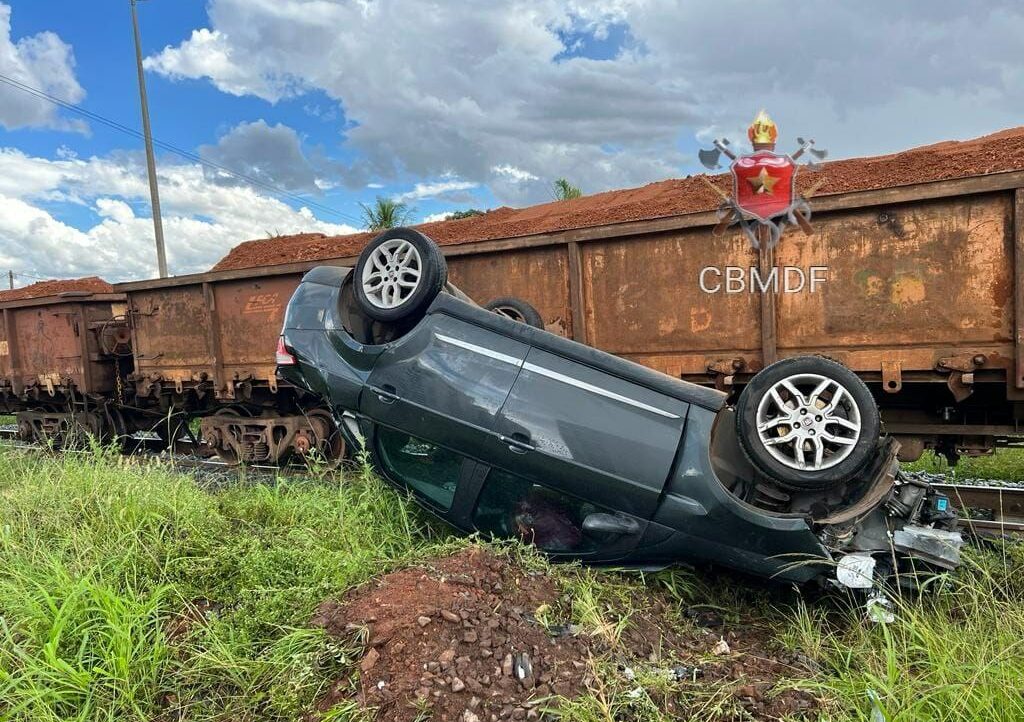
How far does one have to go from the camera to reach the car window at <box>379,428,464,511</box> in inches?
139

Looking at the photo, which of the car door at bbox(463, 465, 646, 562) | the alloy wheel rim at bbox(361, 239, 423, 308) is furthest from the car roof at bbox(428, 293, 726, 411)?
the car door at bbox(463, 465, 646, 562)

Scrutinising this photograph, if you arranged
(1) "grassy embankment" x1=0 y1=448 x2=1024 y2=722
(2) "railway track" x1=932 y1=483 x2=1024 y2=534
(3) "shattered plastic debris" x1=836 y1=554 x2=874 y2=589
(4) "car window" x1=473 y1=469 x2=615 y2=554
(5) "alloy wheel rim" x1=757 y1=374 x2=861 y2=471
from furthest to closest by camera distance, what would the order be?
(2) "railway track" x1=932 y1=483 x2=1024 y2=534 → (5) "alloy wheel rim" x1=757 y1=374 x2=861 y2=471 → (4) "car window" x1=473 y1=469 x2=615 y2=554 → (3) "shattered plastic debris" x1=836 y1=554 x2=874 y2=589 → (1) "grassy embankment" x1=0 y1=448 x2=1024 y2=722

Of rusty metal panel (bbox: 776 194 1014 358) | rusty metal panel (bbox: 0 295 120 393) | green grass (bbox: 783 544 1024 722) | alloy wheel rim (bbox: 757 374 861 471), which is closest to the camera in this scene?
green grass (bbox: 783 544 1024 722)

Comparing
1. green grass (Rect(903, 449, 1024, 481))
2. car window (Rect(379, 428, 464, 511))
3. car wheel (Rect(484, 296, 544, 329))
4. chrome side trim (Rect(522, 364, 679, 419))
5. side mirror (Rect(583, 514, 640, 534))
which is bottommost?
green grass (Rect(903, 449, 1024, 481))

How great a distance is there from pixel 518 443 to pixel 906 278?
366cm

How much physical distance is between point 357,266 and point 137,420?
25.9ft

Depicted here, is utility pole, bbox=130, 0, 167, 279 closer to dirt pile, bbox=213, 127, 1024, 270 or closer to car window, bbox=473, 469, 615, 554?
dirt pile, bbox=213, 127, 1024, 270

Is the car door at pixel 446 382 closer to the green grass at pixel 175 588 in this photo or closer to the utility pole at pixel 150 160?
the green grass at pixel 175 588

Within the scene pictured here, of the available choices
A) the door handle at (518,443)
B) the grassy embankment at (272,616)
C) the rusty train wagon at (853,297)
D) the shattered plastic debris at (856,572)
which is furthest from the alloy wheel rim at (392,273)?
the shattered plastic debris at (856,572)

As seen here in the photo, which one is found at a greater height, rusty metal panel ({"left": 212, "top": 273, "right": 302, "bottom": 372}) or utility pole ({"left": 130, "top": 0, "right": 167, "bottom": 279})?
utility pole ({"left": 130, "top": 0, "right": 167, "bottom": 279})

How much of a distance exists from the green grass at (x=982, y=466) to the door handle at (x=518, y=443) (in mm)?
5513

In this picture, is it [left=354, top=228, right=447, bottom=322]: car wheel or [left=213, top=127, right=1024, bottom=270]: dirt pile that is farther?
[left=213, top=127, right=1024, bottom=270]: dirt pile

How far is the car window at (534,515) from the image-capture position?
3383mm

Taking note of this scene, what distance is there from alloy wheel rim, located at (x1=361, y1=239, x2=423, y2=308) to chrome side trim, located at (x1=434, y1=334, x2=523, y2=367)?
392 millimetres
